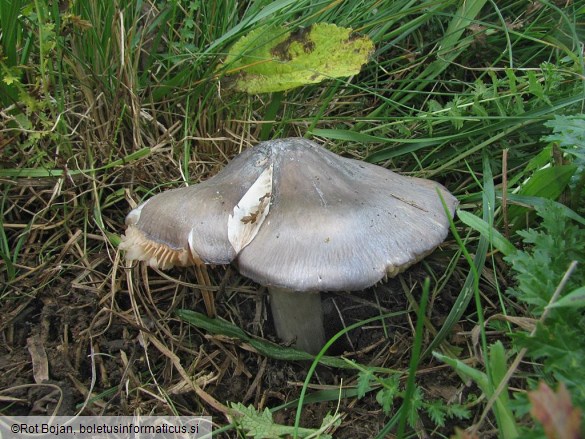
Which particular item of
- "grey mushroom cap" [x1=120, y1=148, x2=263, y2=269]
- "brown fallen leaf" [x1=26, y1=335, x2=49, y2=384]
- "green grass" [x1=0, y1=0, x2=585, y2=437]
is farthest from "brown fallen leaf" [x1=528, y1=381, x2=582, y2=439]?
"brown fallen leaf" [x1=26, y1=335, x2=49, y2=384]

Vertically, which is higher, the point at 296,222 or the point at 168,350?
the point at 296,222

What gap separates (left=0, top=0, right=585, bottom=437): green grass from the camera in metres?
1.69

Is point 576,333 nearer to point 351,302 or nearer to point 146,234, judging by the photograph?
point 351,302

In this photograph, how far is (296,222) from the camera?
1.58 metres

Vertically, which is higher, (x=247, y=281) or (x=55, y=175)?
(x=55, y=175)

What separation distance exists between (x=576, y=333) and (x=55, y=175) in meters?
1.78

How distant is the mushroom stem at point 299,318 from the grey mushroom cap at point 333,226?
1.25ft

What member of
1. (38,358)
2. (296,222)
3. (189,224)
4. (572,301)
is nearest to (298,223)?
(296,222)

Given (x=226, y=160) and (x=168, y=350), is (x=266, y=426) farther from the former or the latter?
(x=226, y=160)

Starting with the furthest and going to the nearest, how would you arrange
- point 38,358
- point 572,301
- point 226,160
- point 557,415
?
point 226,160 → point 38,358 → point 572,301 → point 557,415

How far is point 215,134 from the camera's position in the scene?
234 cm

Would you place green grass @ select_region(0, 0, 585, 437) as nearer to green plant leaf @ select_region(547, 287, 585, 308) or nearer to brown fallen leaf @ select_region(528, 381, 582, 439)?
green plant leaf @ select_region(547, 287, 585, 308)

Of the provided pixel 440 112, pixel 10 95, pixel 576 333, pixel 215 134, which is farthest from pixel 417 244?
pixel 10 95

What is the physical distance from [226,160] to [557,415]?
1747mm
